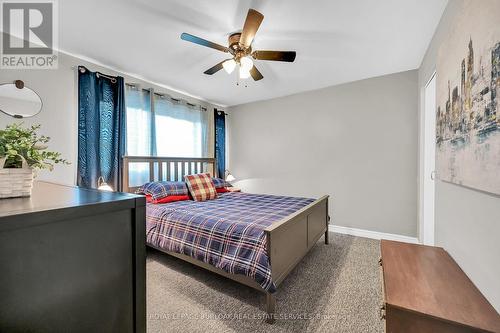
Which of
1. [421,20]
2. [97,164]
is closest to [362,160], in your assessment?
[421,20]

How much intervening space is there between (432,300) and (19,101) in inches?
146

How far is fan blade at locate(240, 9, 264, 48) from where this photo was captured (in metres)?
1.61

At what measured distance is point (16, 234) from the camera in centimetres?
53

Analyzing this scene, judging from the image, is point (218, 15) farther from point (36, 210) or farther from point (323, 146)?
point (323, 146)

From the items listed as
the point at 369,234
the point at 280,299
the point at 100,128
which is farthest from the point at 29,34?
the point at 369,234

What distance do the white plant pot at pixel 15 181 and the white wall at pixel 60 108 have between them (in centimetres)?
217

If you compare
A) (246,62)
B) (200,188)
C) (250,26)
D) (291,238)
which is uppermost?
(250,26)

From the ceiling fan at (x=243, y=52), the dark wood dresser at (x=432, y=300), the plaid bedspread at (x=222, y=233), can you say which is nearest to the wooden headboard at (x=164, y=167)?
the plaid bedspread at (x=222, y=233)

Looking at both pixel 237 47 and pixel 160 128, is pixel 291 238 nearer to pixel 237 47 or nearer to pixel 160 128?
pixel 237 47

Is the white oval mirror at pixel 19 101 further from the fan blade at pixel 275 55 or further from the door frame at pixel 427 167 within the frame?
the door frame at pixel 427 167

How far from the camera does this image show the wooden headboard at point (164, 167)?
3.06 m

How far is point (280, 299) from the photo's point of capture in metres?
1.88

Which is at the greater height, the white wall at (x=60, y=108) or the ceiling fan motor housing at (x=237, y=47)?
the ceiling fan motor housing at (x=237, y=47)

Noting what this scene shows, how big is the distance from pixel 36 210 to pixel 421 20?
9.69 feet
